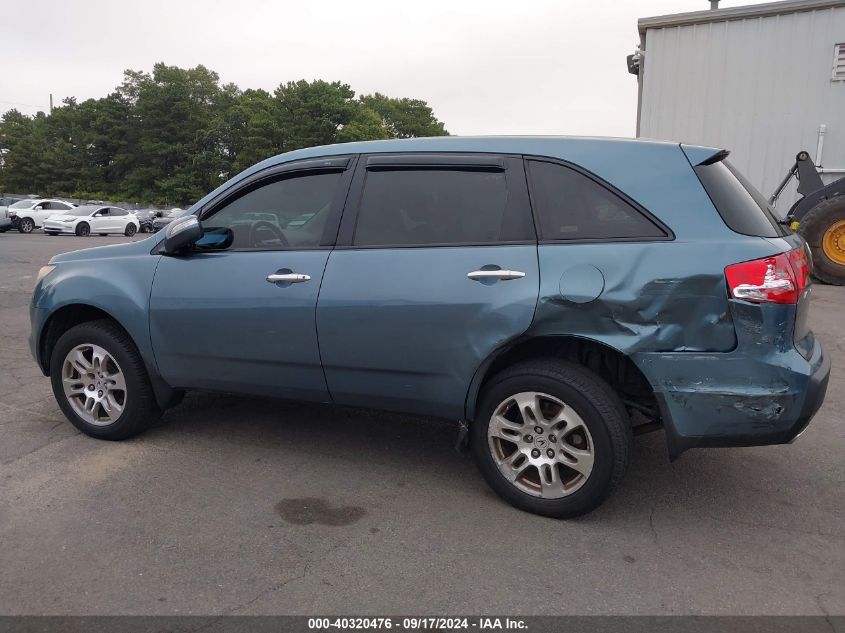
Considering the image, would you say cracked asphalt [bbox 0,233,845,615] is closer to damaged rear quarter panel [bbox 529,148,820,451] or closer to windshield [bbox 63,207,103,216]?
damaged rear quarter panel [bbox 529,148,820,451]

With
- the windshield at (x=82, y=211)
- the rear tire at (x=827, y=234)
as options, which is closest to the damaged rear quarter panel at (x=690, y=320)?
the rear tire at (x=827, y=234)

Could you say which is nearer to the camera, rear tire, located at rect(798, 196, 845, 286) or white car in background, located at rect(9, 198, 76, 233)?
rear tire, located at rect(798, 196, 845, 286)

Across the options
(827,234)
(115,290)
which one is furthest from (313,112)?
(115,290)

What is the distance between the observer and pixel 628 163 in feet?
10.6

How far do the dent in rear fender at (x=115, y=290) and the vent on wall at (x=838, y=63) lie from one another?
1158cm

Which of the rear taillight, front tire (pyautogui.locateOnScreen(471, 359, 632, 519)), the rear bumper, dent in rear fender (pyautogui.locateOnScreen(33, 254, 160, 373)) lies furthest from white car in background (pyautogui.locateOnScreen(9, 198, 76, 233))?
the rear taillight

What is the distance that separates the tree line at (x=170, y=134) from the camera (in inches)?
2167

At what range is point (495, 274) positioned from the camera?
10.6 feet

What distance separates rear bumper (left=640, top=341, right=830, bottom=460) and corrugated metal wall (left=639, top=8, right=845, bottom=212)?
10.3 meters

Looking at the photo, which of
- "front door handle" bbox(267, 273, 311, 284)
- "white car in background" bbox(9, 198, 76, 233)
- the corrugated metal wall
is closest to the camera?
"front door handle" bbox(267, 273, 311, 284)

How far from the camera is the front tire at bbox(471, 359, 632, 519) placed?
10.2 ft

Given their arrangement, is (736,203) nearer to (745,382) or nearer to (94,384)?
(745,382)
